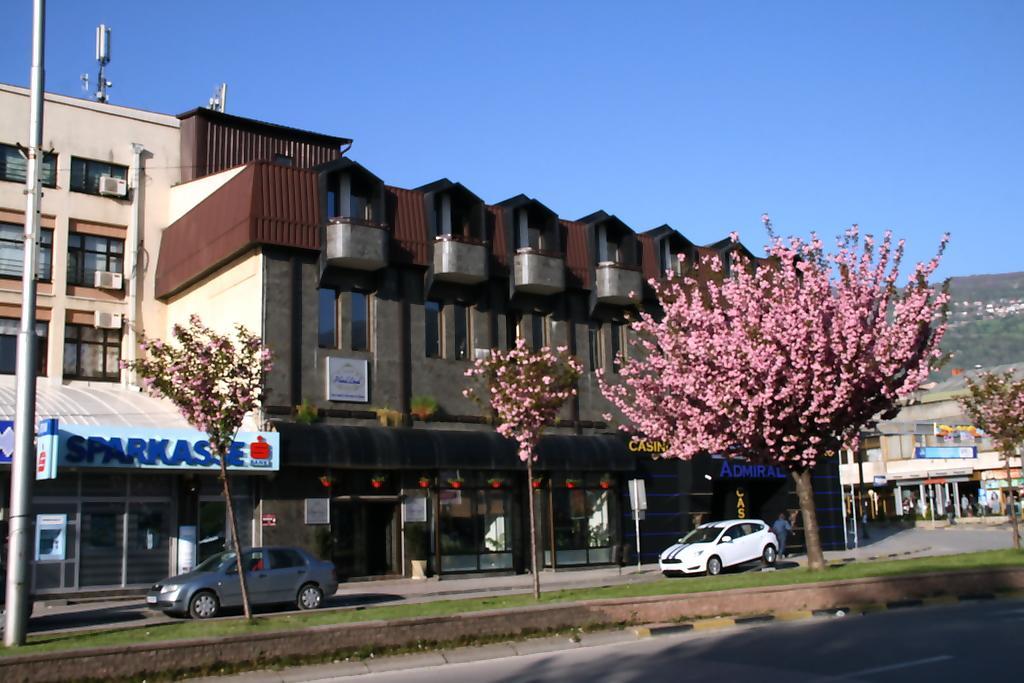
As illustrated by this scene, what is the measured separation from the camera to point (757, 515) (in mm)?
43438

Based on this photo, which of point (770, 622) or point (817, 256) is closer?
point (770, 622)

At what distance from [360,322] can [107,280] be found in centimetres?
966

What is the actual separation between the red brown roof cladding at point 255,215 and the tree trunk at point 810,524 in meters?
15.7

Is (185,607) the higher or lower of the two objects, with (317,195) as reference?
lower

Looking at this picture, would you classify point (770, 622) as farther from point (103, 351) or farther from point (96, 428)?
point (103, 351)

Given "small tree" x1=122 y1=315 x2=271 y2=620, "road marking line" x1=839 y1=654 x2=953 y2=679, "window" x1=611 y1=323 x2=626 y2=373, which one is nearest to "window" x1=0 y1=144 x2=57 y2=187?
"window" x1=611 y1=323 x2=626 y2=373

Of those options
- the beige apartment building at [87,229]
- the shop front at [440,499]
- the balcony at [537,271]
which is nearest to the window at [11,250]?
the beige apartment building at [87,229]

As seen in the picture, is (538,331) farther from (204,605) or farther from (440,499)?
(204,605)

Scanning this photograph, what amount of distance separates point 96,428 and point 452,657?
15.9m

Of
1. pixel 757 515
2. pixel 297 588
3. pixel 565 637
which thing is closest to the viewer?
pixel 565 637

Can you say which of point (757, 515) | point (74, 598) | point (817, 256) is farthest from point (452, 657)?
point (757, 515)

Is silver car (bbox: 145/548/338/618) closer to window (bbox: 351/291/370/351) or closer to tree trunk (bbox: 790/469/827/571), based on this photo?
window (bbox: 351/291/370/351)

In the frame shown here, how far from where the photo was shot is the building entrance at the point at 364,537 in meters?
31.0

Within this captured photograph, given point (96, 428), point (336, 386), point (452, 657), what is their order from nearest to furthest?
point (452, 657)
point (96, 428)
point (336, 386)
